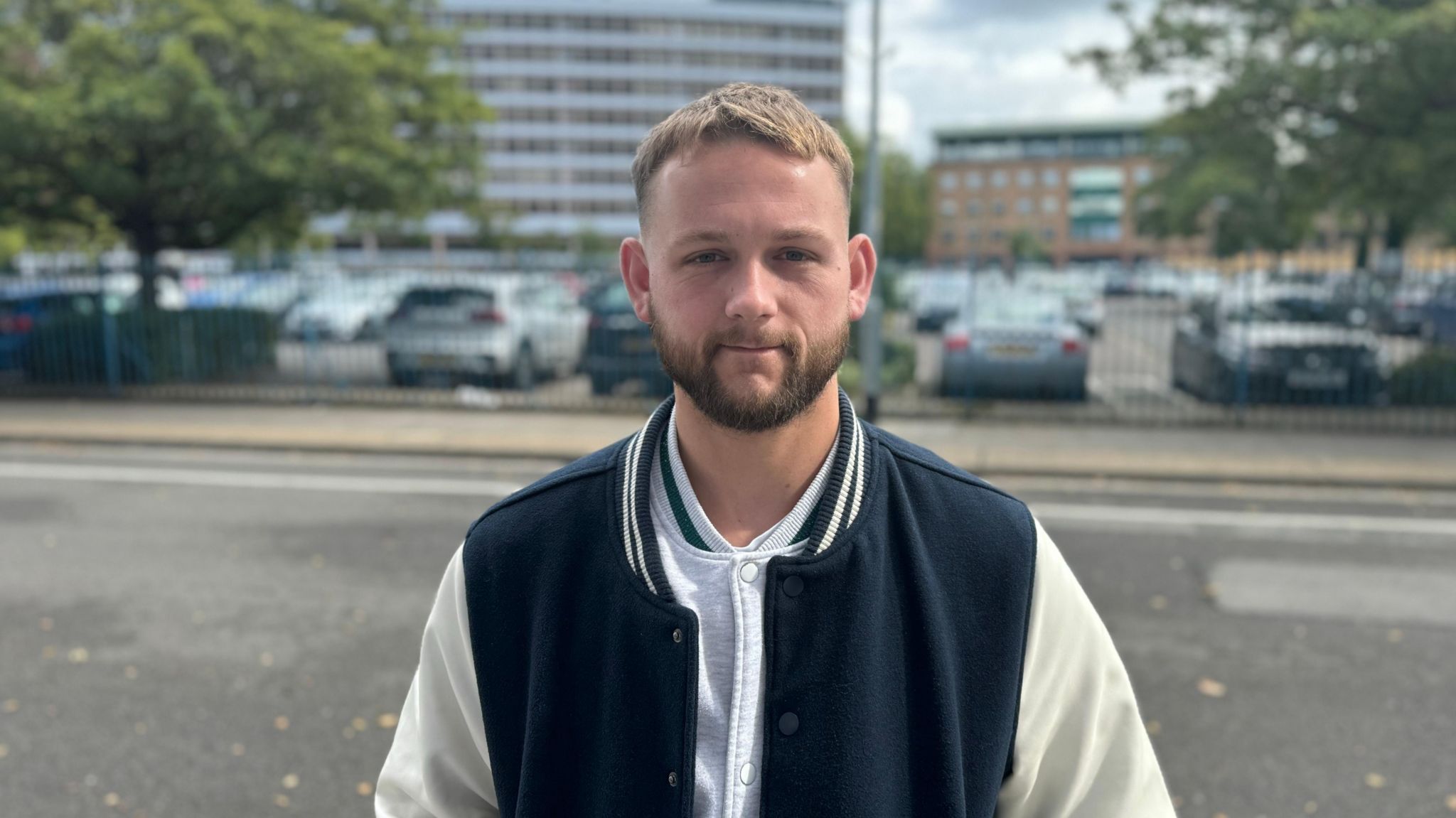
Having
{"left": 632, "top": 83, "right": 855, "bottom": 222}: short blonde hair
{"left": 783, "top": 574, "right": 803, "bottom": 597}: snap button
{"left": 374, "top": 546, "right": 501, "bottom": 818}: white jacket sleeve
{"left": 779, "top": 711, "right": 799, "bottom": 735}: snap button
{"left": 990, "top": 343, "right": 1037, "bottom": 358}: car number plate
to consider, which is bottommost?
{"left": 990, "top": 343, "right": 1037, "bottom": 358}: car number plate

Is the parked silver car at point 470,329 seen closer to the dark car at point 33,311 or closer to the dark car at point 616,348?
the dark car at point 616,348

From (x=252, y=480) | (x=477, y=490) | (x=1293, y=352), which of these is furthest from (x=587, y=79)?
(x=477, y=490)

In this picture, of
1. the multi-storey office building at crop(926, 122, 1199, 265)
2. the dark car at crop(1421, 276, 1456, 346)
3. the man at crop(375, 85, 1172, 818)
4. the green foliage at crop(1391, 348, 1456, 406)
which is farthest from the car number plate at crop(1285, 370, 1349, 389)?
the multi-storey office building at crop(926, 122, 1199, 265)

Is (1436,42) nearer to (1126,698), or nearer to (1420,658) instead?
(1420,658)

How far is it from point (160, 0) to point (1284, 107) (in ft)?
46.4

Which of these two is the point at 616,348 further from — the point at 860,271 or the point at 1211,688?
the point at 860,271

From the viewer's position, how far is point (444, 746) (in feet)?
5.81

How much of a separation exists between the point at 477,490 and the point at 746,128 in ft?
29.6

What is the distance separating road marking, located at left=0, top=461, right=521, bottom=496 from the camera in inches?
404

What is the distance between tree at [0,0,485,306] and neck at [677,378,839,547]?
48.2 ft

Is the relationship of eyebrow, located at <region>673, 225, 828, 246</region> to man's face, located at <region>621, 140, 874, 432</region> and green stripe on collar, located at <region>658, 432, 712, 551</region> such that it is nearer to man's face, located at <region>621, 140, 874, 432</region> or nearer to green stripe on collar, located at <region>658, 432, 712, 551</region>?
man's face, located at <region>621, 140, 874, 432</region>

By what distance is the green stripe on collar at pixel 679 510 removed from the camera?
5.39ft

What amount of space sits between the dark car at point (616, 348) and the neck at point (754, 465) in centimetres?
1311

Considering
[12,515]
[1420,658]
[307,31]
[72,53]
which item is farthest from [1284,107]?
[72,53]
